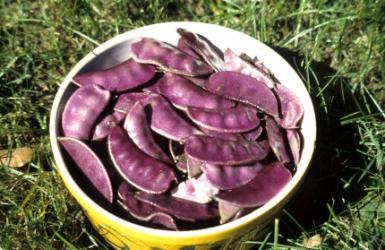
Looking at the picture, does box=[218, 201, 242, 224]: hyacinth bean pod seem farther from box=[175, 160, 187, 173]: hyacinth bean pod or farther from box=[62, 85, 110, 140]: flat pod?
box=[62, 85, 110, 140]: flat pod

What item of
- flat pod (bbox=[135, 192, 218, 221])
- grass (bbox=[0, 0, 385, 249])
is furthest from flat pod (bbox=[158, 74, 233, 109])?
grass (bbox=[0, 0, 385, 249])

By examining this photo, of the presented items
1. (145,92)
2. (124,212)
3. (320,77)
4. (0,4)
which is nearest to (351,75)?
(320,77)

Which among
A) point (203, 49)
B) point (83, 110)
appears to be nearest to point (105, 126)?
point (83, 110)

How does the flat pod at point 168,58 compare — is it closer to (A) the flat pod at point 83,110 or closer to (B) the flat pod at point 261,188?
(A) the flat pod at point 83,110

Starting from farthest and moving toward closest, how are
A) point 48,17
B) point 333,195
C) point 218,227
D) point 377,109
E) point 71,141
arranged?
point 48,17
point 377,109
point 333,195
point 71,141
point 218,227

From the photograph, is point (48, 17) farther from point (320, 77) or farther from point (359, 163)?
point (359, 163)

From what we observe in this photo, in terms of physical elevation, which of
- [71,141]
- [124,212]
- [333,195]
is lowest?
[333,195]

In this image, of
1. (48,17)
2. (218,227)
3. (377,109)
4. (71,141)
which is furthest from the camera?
(48,17)
